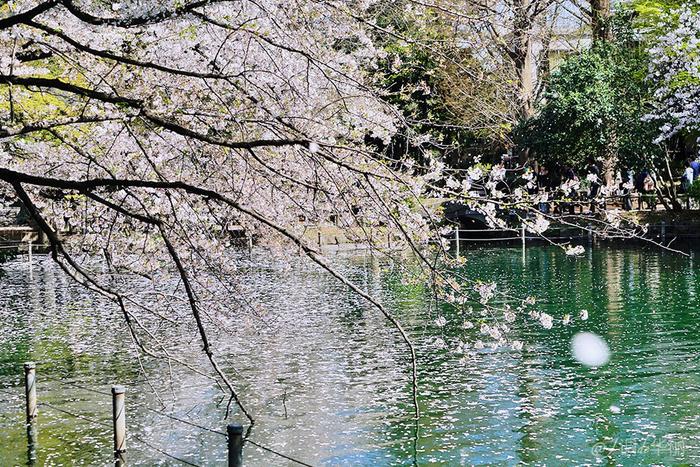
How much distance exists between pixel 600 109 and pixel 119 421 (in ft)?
77.3

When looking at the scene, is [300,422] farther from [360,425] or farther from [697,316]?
[697,316]

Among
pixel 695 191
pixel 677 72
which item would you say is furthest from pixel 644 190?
pixel 677 72

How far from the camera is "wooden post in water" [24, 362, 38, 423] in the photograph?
29.0ft

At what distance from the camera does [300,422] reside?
9.62 meters

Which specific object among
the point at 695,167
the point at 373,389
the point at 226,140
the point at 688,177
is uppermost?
the point at 695,167

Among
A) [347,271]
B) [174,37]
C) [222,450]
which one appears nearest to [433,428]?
[222,450]

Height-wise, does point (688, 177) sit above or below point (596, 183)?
above

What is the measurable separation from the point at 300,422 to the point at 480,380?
8.47 feet

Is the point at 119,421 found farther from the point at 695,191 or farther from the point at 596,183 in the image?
the point at 695,191

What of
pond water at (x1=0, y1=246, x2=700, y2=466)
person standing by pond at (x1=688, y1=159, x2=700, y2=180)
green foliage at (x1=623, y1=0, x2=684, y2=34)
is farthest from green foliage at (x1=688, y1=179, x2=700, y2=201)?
pond water at (x1=0, y1=246, x2=700, y2=466)

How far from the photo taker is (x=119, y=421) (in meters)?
7.89

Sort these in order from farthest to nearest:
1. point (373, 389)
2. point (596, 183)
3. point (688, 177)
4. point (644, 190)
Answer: point (644, 190), point (688, 177), point (596, 183), point (373, 389)

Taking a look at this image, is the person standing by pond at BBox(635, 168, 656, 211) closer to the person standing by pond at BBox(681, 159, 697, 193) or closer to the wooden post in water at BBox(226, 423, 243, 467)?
the person standing by pond at BBox(681, 159, 697, 193)

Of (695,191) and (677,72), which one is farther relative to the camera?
(695,191)
